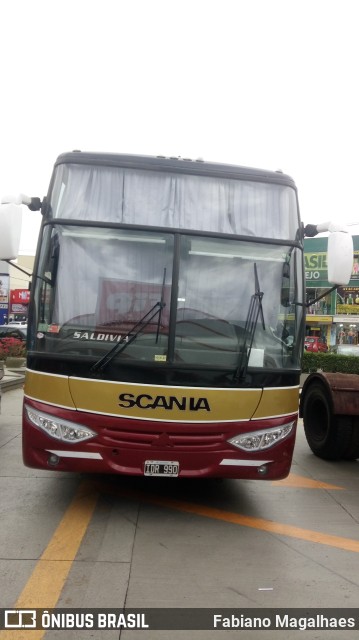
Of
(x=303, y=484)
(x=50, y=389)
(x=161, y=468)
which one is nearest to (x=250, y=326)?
(x=161, y=468)

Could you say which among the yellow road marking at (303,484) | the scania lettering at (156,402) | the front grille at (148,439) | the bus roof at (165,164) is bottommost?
the yellow road marking at (303,484)

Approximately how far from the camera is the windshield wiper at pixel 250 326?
479 centimetres

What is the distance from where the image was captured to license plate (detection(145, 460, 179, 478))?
4.69 meters

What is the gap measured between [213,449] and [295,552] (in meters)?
1.03

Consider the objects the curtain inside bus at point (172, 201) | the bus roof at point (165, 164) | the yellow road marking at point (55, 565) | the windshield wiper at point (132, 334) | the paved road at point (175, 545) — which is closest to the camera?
the yellow road marking at point (55, 565)

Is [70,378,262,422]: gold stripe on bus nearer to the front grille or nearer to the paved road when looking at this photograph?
the front grille

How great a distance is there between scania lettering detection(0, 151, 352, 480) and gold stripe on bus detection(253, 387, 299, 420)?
13 mm

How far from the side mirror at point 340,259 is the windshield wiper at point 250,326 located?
84cm

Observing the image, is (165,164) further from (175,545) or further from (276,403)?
(175,545)

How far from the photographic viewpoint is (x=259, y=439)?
4836 mm

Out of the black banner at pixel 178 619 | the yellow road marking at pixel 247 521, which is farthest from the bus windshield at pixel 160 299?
the black banner at pixel 178 619

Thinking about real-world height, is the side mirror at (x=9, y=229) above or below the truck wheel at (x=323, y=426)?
above

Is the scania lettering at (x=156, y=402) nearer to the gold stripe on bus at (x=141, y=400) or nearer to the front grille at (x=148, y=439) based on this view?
the gold stripe on bus at (x=141, y=400)

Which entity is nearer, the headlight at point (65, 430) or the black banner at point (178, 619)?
the black banner at point (178, 619)
